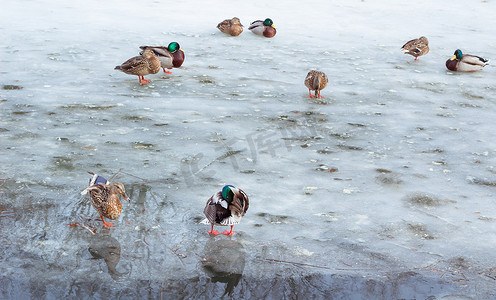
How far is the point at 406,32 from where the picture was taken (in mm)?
12484

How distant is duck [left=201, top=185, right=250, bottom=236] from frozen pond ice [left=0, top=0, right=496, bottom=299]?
0.54 ft

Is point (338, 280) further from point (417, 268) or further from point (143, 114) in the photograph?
point (143, 114)

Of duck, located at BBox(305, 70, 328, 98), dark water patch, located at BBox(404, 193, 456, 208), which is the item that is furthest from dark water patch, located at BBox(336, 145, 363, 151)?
duck, located at BBox(305, 70, 328, 98)

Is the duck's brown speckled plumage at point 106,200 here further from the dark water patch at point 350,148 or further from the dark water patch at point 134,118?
the dark water patch at point 350,148

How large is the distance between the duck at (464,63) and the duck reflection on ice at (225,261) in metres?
6.73

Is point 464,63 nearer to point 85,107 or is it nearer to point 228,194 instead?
point 85,107

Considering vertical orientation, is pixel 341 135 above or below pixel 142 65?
below

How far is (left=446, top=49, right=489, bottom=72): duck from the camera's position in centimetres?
934

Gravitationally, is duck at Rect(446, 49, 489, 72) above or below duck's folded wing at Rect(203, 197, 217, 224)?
above

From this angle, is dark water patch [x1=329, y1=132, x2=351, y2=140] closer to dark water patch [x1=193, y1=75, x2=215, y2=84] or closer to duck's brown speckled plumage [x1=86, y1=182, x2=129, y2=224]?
dark water patch [x1=193, y1=75, x2=215, y2=84]

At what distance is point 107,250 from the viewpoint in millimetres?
4023

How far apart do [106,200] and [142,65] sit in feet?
14.0

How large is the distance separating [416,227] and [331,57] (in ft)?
20.0

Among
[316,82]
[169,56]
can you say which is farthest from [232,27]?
[316,82]
